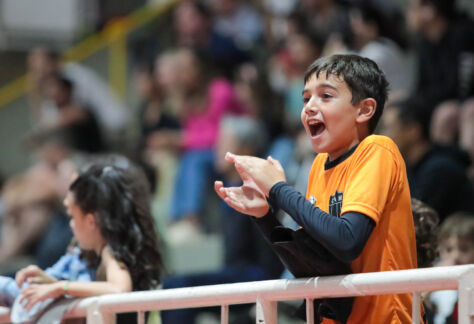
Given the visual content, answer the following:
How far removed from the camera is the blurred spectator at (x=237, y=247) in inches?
191

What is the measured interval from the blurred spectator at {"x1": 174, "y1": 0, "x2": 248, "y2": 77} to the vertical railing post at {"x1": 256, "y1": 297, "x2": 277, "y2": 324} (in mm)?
5167

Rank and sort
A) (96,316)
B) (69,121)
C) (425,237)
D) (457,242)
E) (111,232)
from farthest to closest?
(69,121)
(457,242)
(111,232)
(425,237)
(96,316)

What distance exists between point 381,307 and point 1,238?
5645 mm

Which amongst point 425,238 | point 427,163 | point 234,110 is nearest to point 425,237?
point 425,238

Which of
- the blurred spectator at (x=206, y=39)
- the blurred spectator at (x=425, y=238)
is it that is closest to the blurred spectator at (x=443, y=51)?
the blurred spectator at (x=206, y=39)

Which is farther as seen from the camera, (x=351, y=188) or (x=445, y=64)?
(x=445, y=64)

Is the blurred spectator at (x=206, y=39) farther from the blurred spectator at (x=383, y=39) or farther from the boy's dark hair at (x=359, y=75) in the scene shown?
the boy's dark hair at (x=359, y=75)

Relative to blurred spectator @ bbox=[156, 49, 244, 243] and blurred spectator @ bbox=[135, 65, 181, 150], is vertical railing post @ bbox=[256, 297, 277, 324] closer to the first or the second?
blurred spectator @ bbox=[156, 49, 244, 243]

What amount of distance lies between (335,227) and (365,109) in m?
0.40

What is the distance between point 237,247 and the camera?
17.5 ft

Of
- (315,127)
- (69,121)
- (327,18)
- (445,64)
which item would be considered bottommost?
(315,127)

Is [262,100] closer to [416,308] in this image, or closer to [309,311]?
[309,311]

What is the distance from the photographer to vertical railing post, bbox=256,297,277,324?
233 centimetres

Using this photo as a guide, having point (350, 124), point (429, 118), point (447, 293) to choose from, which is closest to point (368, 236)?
point (350, 124)
